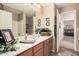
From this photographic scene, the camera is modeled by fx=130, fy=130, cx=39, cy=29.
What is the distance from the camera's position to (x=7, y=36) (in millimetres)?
2084

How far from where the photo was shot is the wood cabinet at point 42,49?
2.15 m

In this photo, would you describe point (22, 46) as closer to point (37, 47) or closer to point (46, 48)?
point (37, 47)

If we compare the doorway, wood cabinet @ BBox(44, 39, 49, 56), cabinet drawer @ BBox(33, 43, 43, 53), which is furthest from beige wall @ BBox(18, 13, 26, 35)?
the doorway

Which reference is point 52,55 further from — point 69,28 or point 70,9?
point 70,9

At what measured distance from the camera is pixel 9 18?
2.21m

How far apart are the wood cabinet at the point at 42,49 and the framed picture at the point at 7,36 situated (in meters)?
0.34

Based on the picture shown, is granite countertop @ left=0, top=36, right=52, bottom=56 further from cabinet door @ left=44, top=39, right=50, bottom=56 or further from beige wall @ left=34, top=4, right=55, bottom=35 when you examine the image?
beige wall @ left=34, top=4, right=55, bottom=35

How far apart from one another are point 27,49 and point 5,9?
745 millimetres

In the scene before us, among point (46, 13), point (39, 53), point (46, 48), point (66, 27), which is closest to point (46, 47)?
point (46, 48)

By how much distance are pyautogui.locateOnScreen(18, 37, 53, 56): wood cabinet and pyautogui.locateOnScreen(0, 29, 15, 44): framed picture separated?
13.6 inches

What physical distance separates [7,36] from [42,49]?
0.68m

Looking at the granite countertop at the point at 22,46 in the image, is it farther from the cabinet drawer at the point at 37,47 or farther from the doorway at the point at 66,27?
the doorway at the point at 66,27

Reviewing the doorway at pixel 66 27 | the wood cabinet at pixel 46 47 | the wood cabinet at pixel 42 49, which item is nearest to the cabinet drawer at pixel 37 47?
the wood cabinet at pixel 42 49

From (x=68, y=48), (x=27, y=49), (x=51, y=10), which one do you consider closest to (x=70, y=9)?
(x=51, y=10)
